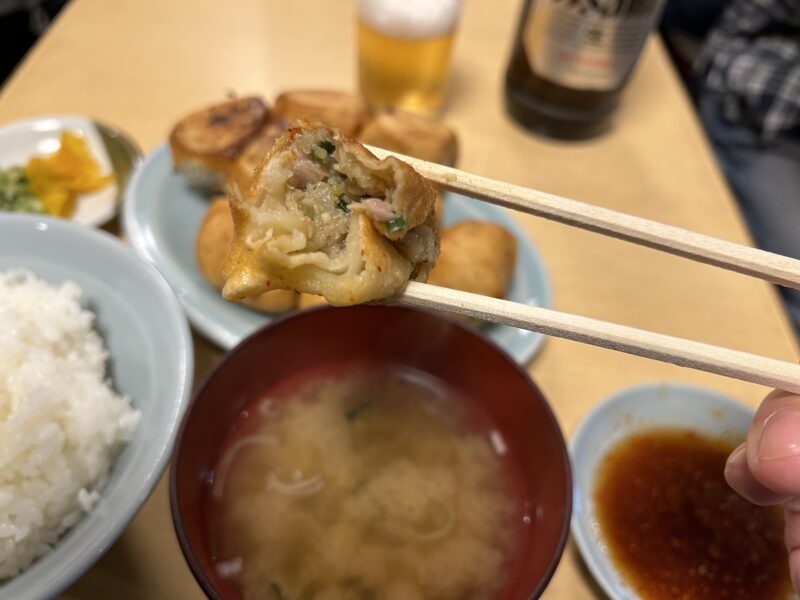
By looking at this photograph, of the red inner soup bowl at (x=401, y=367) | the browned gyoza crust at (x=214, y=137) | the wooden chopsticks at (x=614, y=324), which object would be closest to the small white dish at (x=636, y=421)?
the red inner soup bowl at (x=401, y=367)

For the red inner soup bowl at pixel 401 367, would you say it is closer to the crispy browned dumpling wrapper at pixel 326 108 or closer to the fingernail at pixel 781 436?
the fingernail at pixel 781 436

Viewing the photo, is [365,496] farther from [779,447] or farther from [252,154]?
[252,154]

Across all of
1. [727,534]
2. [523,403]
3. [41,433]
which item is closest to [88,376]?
[41,433]

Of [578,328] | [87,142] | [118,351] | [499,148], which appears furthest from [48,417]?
[499,148]

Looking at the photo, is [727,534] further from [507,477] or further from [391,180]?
[391,180]

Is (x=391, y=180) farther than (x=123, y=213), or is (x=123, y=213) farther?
(x=123, y=213)

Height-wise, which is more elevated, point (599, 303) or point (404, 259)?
point (404, 259)
